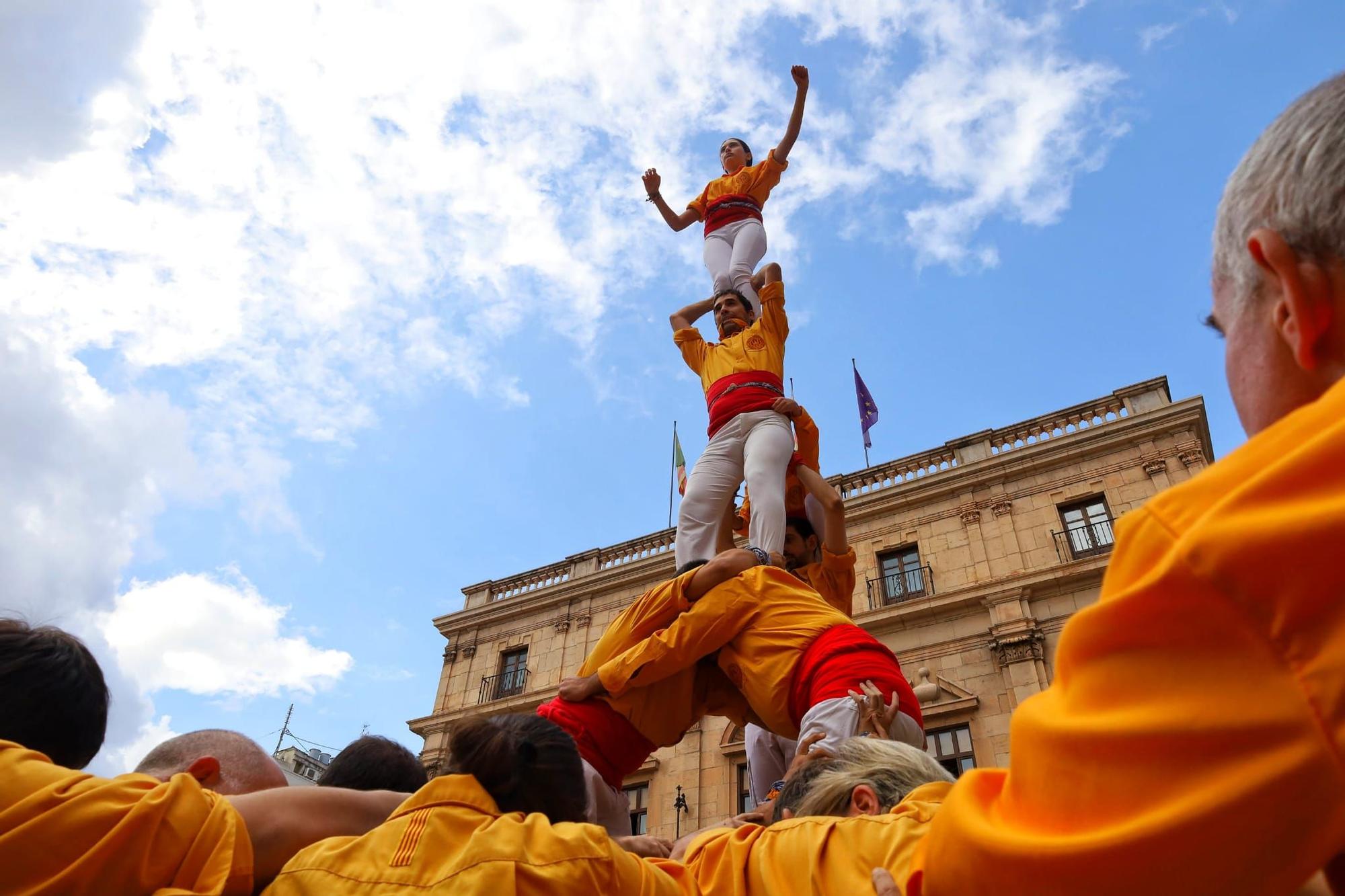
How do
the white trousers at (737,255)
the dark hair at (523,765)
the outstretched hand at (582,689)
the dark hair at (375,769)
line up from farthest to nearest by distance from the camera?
the white trousers at (737,255)
the outstretched hand at (582,689)
the dark hair at (375,769)
the dark hair at (523,765)

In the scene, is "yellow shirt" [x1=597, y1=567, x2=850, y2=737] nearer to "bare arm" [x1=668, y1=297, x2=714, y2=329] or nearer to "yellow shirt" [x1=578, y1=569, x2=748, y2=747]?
"yellow shirt" [x1=578, y1=569, x2=748, y2=747]

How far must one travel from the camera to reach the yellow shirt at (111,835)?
161 centimetres

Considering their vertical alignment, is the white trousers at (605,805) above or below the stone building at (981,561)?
below

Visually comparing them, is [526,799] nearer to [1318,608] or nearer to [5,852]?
[5,852]

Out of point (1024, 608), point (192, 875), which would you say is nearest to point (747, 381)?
point (192, 875)

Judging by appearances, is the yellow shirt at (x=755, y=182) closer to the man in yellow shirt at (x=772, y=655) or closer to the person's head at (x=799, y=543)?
the person's head at (x=799, y=543)

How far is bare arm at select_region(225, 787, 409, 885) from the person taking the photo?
193 cm

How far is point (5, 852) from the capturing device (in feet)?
5.22

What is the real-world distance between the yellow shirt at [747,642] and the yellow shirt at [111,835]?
5.57 ft

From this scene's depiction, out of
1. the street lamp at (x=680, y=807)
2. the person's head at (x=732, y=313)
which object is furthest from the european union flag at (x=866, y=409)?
the person's head at (x=732, y=313)

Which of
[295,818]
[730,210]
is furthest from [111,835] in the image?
[730,210]

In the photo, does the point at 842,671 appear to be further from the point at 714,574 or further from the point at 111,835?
the point at 111,835

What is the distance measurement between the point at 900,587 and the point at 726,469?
13223 millimetres

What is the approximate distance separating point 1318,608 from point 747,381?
4473mm
